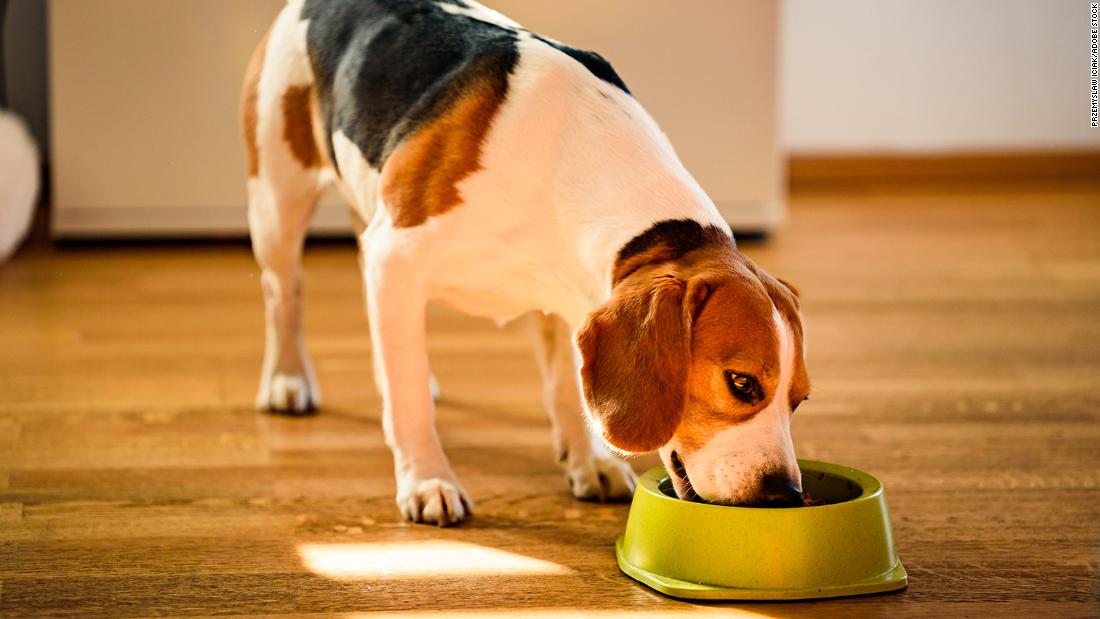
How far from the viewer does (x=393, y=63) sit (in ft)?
7.88

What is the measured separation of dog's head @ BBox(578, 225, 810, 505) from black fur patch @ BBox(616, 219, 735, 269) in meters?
0.11

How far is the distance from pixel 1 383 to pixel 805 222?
3.12 metres

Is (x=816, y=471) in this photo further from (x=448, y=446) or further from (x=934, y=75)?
(x=934, y=75)

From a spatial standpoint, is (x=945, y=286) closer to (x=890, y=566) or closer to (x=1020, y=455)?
(x=1020, y=455)

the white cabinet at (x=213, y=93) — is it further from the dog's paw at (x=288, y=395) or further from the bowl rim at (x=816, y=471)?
the bowl rim at (x=816, y=471)

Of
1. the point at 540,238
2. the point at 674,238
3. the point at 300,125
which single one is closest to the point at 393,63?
the point at 300,125

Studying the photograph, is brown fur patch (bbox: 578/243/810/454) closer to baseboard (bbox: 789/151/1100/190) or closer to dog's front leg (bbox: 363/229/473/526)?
dog's front leg (bbox: 363/229/473/526)

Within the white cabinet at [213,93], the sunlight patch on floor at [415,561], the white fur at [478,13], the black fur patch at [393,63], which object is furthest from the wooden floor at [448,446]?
the white fur at [478,13]

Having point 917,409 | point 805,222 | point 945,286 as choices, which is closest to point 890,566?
point 917,409

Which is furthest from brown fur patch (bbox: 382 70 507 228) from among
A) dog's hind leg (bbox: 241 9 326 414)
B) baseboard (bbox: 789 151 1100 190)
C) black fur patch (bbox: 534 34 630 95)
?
baseboard (bbox: 789 151 1100 190)

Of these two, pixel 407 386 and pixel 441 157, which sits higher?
pixel 441 157

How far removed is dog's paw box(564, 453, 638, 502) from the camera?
2375 millimetres

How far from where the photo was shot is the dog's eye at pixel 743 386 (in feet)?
5.99

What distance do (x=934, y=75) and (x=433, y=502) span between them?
4322 mm
